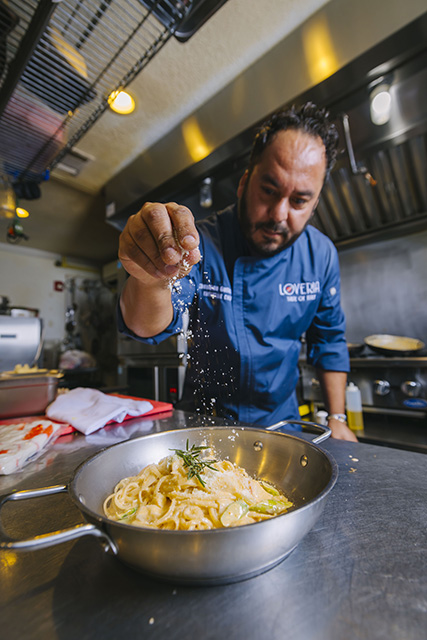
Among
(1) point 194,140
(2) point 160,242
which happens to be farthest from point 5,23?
(2) point 160,242

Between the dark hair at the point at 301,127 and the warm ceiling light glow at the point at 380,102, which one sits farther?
the warm ceiling light glow at the point at 380,102

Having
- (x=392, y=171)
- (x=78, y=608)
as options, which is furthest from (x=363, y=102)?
(x=78, y=608)

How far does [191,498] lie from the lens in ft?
1.68

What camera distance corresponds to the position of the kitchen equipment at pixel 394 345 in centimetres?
194

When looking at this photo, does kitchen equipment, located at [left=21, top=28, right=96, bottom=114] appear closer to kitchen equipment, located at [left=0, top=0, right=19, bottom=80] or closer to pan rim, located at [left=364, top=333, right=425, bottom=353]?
kitchen equipment, located at [left=0, top=0, right=19, bottom=80]

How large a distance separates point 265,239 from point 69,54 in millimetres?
1314

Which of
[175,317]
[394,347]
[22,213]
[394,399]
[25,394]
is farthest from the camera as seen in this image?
[22,213]

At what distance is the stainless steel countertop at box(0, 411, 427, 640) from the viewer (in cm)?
31

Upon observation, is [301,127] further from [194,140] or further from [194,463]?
[194,463]

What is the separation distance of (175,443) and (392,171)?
93.7 inches

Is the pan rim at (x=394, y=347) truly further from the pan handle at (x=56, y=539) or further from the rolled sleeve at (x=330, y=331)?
the pan handle at (x=56, y=539)

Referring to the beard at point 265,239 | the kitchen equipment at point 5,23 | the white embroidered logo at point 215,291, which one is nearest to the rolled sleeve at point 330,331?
the beard at point 265,239

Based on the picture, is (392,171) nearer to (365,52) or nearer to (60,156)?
(365,52)

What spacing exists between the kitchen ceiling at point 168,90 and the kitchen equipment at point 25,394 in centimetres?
159
